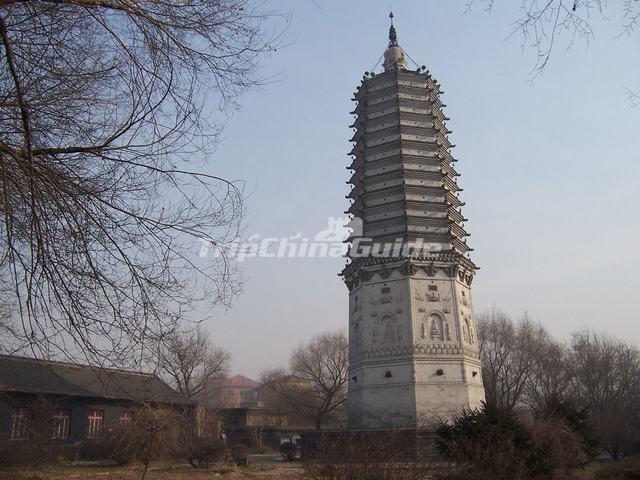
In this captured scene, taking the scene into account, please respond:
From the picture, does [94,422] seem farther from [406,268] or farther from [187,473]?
[406,268]

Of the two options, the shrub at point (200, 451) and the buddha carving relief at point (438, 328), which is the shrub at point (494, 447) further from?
the buddha carving relief at point (438, 328)

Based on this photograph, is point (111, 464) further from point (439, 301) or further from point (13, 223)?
point (13, 223)

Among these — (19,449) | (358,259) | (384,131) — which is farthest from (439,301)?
(19,449)

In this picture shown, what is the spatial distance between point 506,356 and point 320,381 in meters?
14.4

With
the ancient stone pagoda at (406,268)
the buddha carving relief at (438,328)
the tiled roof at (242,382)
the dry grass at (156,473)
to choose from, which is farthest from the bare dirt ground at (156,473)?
the tiled roof at (242,382)

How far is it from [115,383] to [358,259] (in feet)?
73.7

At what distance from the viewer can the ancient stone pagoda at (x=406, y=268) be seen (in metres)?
24.0

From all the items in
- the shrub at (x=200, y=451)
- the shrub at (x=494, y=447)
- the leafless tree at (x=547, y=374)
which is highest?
the leafless tree at (x=547, y=374)

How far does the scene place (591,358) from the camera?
129ft

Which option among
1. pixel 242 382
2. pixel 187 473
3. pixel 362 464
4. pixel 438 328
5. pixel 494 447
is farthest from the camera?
pixel 242 382

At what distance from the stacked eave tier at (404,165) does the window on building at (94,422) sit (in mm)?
15364

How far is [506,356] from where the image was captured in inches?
1505

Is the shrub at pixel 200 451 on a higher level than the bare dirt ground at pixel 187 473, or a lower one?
higher

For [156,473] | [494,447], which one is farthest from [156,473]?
[494,447]
